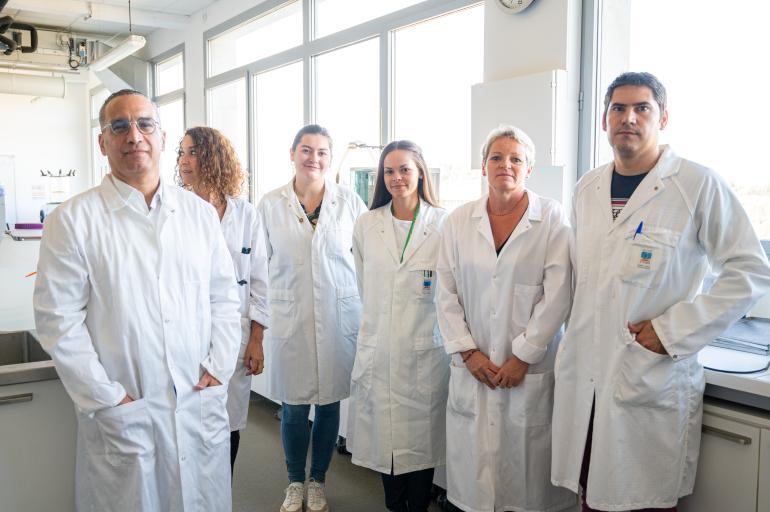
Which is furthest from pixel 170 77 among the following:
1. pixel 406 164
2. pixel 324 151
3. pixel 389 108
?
pixel 406 164

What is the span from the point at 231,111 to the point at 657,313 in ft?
15.6

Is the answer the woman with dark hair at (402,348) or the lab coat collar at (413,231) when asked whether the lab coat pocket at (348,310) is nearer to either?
the woman with dark hair at (402,348)

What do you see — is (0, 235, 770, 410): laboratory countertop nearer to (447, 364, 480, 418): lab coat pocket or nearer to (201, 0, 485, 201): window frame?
(447, 364, 480, 418): lab coat pocket

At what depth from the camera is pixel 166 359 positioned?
1.66 m

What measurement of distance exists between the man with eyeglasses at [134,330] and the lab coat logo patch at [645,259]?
1.20 metres

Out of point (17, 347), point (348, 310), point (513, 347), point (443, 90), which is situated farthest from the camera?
point (443, 90)

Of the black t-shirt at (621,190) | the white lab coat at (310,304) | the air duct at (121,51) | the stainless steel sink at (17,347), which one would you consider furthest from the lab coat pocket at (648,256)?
the air duct at (121,51)

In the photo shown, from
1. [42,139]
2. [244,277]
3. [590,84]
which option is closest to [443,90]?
[590,84]

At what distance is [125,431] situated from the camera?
1591 millimetres

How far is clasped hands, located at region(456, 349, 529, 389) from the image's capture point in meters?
2.01

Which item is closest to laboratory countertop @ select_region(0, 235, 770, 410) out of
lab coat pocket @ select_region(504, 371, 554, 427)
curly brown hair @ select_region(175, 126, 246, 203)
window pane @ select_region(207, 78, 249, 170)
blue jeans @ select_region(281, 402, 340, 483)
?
lab coat pocket @ select_region(504, 371, 554, 427)

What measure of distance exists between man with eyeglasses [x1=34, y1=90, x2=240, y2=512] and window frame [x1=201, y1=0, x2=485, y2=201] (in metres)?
1.99

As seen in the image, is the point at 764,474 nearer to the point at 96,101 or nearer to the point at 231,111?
the point at 231,111

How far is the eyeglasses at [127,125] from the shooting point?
5.50 ft
